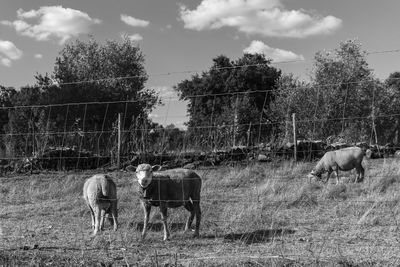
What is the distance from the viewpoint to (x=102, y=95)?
1158 inches

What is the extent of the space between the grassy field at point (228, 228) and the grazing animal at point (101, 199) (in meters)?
0.28

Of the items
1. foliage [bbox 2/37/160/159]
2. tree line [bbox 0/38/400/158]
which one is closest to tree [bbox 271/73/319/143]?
tree line [bbox 0/38/400/158]

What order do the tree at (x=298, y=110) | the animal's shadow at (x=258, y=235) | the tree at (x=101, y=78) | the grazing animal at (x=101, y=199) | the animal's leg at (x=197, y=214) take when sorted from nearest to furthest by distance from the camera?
the animal's shadow at (x=258, y=235), the animal's leg at (x=197, y=214), the grazing animal at (x=101, y=199), the tree at (x=298, y=110), the tree at (x=101, y=78)

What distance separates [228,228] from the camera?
8656 millimetres

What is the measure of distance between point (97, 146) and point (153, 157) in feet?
6.97

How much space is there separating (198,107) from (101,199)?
20702mm

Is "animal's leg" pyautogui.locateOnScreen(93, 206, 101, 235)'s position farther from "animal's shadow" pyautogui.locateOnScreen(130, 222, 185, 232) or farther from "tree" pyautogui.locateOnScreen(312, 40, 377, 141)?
"tree" pyautogui.locateOnScreen(312, 40, 377, 141)

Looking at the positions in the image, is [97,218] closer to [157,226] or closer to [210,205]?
[157,226]

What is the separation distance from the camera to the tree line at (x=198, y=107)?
17422 millimetres

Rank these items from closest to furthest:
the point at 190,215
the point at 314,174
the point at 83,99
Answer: the point at 190,215, the point at 314,174, the point at 83,99

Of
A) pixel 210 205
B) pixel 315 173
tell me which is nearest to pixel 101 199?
pixel 210 205

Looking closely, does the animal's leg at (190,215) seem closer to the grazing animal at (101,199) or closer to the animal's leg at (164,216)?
→ the animal's leg at (164,216)

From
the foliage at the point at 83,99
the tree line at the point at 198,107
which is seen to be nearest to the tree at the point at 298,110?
the tree line at the point at 198,107

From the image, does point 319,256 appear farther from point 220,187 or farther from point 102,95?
point 102,95
